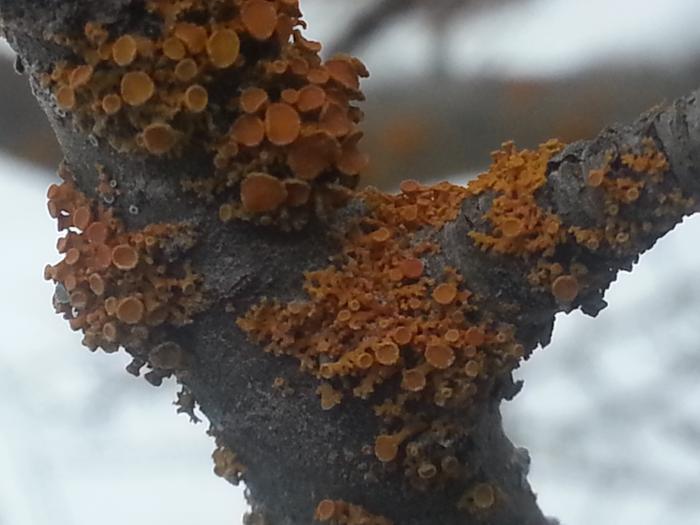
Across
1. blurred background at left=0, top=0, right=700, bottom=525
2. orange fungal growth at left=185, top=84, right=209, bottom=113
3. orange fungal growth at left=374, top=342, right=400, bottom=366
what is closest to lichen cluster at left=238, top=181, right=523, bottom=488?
orange fungal growth at left=374, top=342, right=400, bottom=366

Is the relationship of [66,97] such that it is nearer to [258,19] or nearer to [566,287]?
[258,19]

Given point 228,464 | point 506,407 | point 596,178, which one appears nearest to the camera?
point 596,178

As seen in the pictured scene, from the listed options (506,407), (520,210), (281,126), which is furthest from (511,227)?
(506,407)

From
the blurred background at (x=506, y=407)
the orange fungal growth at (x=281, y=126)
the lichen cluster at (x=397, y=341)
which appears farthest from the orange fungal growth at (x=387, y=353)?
the blurred background at (x=506, y=407)

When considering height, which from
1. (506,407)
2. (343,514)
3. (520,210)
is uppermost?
(506,407)

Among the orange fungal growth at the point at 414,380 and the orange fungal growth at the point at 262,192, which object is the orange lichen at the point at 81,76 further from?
the orange fungal growth at the point at 414,380

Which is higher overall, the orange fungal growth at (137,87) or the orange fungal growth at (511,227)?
the orange fungal growth at (137,87)
